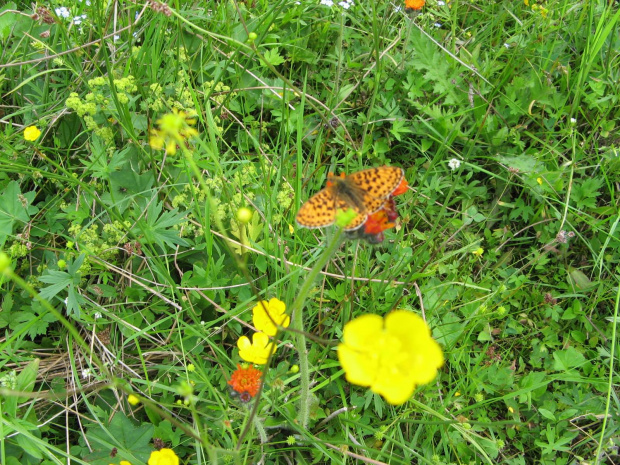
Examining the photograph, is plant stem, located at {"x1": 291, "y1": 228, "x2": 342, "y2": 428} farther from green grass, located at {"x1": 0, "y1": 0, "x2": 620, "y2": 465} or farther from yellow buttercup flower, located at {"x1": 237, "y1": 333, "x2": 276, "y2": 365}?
yellow buttercup flower, located at {"x1": 237, "y1": 333, "x2": 276, "y2": 365}

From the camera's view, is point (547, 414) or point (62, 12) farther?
point (62, 12)

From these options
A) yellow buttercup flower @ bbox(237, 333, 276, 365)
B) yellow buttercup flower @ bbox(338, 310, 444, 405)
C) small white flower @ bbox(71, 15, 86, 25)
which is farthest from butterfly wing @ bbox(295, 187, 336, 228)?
small white flower @ bbox(71, 15, 86, 25)

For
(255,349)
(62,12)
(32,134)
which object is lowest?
(255,349)

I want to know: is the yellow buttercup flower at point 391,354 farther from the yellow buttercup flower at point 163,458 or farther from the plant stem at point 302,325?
the yellow buttercup flower at point 163,458

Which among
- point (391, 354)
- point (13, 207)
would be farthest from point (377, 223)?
point (13, 207)

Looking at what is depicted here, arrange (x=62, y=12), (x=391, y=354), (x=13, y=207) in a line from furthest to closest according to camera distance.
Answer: (x=62, y=12)
(x=13, y=207)
(x=391, y=354)

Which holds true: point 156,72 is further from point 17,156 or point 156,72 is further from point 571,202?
point 571,202

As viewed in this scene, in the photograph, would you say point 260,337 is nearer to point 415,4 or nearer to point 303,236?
point 303,236
